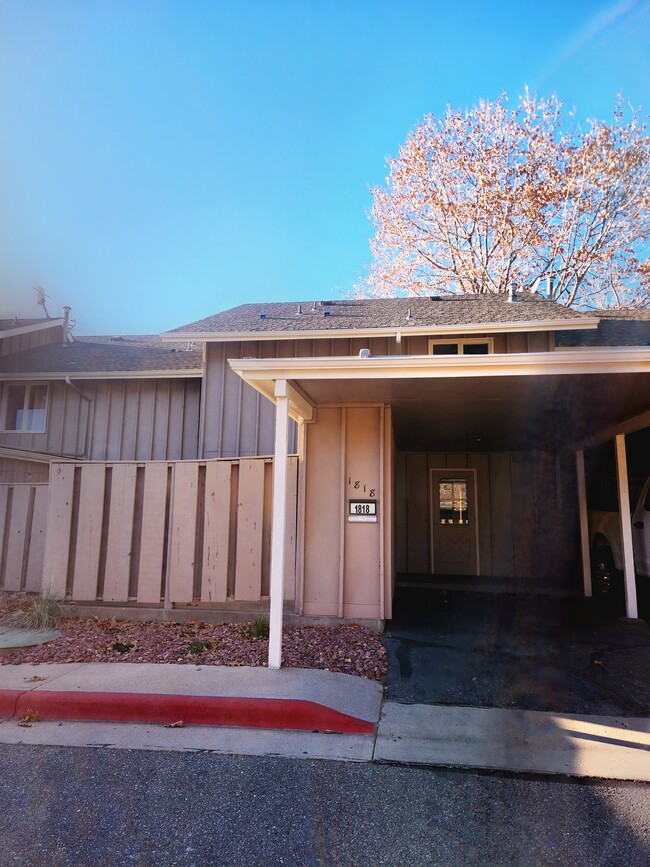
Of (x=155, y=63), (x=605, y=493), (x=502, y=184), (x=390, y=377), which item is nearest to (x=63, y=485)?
(x=390, y=377)

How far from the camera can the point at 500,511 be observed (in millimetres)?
10594

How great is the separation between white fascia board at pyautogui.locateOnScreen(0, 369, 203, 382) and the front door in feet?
18.2

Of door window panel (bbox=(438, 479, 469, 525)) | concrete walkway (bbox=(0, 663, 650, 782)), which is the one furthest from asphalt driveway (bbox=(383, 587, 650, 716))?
door window panel (bbox=(438, 479, 469, 525))

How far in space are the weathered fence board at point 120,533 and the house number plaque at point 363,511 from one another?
2954mm

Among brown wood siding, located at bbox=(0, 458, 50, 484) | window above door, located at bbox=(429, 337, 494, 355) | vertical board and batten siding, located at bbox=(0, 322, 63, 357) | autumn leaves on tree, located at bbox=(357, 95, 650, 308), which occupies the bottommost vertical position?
brown wood siding, located at bbox=(0, 458, 50, 484)

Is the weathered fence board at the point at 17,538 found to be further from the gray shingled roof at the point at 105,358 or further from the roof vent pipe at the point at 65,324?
the roof vent pipe at the point at 65,324

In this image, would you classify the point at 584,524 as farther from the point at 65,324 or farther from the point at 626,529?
the point at 65,324

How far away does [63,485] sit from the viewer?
750 centimetres

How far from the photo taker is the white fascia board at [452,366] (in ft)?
15.8

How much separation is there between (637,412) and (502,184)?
539 inches

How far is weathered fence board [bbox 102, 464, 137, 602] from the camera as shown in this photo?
7109mm

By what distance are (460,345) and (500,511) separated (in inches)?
131

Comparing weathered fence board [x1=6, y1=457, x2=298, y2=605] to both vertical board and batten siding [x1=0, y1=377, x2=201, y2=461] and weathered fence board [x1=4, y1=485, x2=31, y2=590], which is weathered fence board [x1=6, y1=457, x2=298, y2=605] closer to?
weathered fence board [x1=4, y1=485, x2=31, y2=590]

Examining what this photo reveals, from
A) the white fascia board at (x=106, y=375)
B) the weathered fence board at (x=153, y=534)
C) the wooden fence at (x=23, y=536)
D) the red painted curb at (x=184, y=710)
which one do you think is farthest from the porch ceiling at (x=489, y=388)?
the white fascia board at (x=106, y=375)
